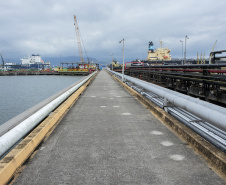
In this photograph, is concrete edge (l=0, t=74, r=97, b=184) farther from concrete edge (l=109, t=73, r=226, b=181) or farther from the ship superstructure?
the ship superstructure

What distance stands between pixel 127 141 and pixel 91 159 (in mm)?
1372

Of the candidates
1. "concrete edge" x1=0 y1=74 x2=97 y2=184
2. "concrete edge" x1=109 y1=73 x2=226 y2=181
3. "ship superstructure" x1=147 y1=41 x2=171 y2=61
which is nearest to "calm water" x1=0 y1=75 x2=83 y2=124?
"concrete edge" x1=0 y1=74 x2=97 y2=184

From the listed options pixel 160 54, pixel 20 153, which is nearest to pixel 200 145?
pixel 20 153

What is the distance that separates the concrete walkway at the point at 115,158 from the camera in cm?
358

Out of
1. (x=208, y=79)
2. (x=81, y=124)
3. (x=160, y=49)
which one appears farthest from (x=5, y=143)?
(x=160, y=49)

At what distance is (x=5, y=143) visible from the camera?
385cm

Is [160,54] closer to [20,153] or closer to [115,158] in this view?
[115,158]

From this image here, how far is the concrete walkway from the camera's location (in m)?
3.58

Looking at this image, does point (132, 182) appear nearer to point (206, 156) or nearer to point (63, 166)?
point (63, 166)

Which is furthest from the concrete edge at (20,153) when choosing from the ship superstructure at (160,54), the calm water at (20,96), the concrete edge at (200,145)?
the ship superstructure at (160,54)

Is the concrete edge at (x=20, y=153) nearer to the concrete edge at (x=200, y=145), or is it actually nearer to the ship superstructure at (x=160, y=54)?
the concrete edge at (x=200, y=145)

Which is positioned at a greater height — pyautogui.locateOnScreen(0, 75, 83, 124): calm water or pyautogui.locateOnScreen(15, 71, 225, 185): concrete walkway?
pyautogui.locateOnScreen(15, 71, 225, 185): concrete walkway

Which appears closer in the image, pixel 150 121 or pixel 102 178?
pixel 102 178

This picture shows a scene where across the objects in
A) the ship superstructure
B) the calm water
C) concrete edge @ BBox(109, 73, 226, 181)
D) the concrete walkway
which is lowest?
the calm water
